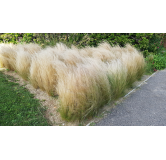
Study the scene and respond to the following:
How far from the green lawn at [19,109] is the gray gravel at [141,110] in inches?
45.5

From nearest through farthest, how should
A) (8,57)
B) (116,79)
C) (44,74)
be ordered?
(116,79), (44,74), (8,57)

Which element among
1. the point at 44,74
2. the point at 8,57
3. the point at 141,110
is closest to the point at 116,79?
the point at 141,110

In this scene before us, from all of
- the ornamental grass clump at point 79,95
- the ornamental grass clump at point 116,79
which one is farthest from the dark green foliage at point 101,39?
the ornamental grass clump at point 79,95

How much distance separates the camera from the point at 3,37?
8.44m

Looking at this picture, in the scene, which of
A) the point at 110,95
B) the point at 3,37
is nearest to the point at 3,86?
the point at 110,95

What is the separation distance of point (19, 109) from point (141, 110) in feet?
8.07

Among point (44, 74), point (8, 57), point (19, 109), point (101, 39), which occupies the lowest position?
point (19, 109)

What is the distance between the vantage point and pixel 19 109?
8.87 feet

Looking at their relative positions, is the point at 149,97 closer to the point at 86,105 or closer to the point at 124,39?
the point at 86,105

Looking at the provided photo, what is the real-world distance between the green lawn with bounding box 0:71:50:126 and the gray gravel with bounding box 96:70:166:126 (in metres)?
1.15

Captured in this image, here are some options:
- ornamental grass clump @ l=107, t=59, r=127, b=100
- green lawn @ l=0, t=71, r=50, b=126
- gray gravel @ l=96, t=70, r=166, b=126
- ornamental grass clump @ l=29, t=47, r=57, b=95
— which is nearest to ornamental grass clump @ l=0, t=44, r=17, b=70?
green lawn @ l=0, t=71, r=50, b=126

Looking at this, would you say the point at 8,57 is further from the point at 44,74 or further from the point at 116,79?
the point at 116,79

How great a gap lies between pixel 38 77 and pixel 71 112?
1602 mm

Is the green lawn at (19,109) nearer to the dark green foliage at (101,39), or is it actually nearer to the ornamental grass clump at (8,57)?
the ornamental grass clump at (8,57)
